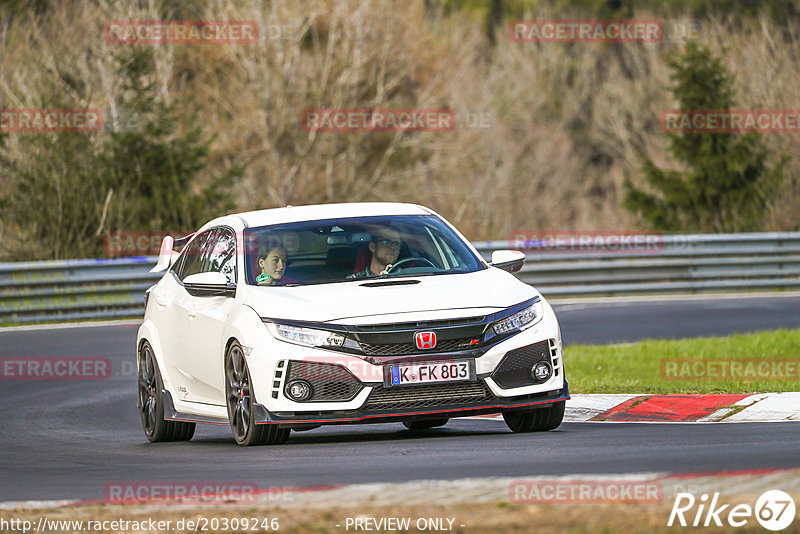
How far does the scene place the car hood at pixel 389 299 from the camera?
9.20 meters

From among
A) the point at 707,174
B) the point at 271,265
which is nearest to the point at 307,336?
the point at 271,265

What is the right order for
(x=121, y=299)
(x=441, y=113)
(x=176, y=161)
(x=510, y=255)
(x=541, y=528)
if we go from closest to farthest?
(x=541, y=528) → (x=510, y=255) → (x=121, y=299) → (x=176, y=161) → (x=441, y=113)

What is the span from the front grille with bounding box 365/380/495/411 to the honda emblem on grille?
246mm

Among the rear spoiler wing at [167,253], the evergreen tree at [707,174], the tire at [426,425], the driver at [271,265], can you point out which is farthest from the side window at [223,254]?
the evergreen tree at [707,174]

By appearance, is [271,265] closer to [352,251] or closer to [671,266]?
[352,251]

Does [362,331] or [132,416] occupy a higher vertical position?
[362,331]

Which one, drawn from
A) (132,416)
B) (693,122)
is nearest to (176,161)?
(693,122)

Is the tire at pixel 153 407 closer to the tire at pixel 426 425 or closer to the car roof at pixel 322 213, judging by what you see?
the car roof at pixel 322 213

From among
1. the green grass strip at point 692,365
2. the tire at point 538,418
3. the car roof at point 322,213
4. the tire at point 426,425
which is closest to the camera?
the tire at point 538,418

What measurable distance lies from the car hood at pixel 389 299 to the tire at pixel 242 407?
1.25 ft

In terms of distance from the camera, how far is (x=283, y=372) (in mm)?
9188

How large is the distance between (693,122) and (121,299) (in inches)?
550

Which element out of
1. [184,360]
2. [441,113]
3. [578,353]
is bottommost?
[441,113]

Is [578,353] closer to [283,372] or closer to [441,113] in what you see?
[283,372]
